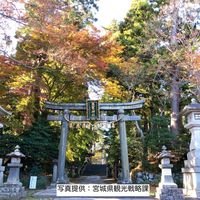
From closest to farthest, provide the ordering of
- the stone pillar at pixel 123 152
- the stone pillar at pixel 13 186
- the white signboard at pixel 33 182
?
the stone pillar at pixel 13 186 < the white signboard at pixel 33 182 < the stone pillar at pixel 123 152

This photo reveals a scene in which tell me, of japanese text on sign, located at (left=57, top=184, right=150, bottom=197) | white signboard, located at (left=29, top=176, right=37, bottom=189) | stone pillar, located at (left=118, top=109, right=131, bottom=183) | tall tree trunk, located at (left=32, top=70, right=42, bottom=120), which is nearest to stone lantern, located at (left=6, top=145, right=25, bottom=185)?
japanese text on sign, located at (left=57, top=184, right=150, bottom=197)

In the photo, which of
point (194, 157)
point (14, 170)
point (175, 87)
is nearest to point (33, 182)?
point (14, 170)

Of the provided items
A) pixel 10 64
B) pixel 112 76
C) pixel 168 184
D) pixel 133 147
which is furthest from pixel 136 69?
pixel 168 184

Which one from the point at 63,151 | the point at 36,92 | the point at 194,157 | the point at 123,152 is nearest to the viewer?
the point at 194,157

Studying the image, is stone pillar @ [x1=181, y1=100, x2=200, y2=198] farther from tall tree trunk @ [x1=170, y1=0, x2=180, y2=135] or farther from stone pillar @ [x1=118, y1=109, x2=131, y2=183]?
tall tree trunk @ [x1=170, y1=0, x2=180, y2=135]

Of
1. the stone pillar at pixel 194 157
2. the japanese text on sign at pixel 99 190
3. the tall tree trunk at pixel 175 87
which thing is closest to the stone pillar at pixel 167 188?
the stone pillar at pixel 194 157

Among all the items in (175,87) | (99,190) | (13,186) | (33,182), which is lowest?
(99,190)

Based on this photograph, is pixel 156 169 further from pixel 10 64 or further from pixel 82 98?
pixel 10 64

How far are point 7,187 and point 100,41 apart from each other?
9839 millimetres

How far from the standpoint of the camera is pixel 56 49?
14.1 m

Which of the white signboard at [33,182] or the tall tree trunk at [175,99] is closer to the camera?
the white signboard at [33,182]

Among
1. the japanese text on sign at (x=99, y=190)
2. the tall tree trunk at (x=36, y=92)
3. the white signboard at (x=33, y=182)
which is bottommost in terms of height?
the japanese text on sign at (x=99, y=190)

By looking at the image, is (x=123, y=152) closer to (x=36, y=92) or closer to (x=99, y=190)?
(x=36, y=92)

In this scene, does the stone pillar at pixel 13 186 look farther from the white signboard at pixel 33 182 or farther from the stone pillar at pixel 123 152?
the stone pillar at pixel 123 152
